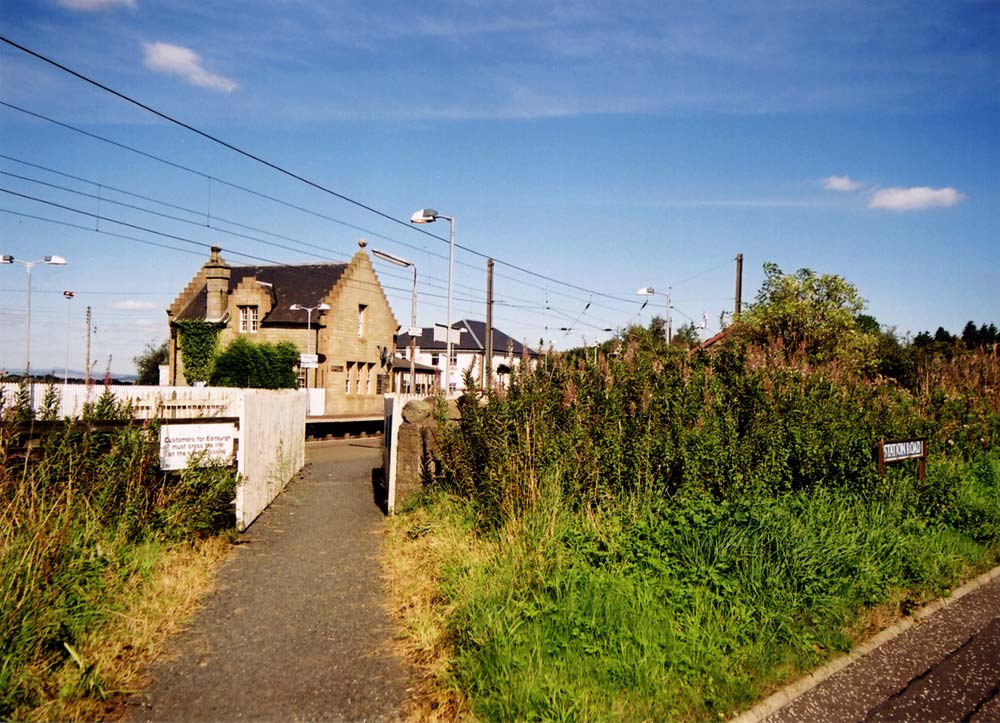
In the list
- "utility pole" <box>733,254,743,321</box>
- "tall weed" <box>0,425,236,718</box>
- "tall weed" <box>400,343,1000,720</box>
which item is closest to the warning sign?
"tall weed" <box>0,425,236,718</box>

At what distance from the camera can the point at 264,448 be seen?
34.7 ft

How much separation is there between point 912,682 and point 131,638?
5641 mm

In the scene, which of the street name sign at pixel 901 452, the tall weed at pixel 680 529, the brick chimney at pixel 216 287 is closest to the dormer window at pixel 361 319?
the brick chimney at pixel 216 287

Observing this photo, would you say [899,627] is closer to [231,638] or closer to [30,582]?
[231,638]

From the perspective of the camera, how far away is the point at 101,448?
718 centimetres

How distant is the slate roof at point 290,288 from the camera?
39.7m

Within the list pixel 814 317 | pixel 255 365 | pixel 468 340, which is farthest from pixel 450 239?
pixel 468 340

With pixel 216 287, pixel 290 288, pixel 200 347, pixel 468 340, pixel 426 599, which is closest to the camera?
pixel 426 599

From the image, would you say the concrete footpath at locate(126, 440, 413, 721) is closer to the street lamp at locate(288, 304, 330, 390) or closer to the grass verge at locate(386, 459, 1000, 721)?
the grass verge at locate(386, 459, 1000, 721)

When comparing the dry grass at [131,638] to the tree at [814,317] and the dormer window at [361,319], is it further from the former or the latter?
the dormer window at [361,319]

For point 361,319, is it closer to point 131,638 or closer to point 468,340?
point 468,340

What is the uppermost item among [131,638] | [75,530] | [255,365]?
[255,365]

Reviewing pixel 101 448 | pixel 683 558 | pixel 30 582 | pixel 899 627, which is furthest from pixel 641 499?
pixel 101 448

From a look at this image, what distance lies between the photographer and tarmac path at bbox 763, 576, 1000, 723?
4191 mm
